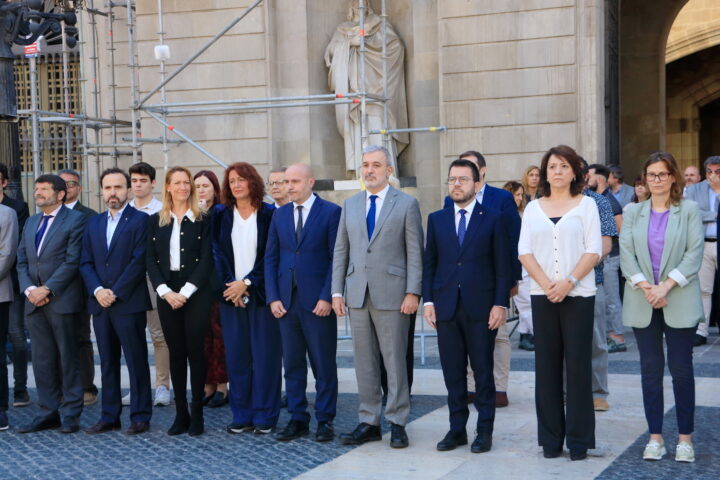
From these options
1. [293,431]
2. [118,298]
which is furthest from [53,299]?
[293,431]

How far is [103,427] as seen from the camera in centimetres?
795

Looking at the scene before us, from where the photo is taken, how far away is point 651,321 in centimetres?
665

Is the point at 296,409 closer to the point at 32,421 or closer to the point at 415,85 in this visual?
the point at 32,421

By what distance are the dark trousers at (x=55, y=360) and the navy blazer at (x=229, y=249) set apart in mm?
1348

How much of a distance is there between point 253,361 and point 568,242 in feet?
8.34

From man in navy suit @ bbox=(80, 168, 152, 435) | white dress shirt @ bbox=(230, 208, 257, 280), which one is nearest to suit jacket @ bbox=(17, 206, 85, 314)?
man in navy suit @ bbox=(80, 168, 152, 435)

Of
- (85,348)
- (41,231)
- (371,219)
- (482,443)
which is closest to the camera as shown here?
(482,443)

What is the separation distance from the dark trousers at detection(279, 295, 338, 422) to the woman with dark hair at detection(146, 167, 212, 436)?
649 millimetres

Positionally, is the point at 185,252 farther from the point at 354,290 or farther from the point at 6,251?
the point at 6,251

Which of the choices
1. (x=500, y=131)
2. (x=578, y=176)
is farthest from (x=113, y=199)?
(x=500, y=131)

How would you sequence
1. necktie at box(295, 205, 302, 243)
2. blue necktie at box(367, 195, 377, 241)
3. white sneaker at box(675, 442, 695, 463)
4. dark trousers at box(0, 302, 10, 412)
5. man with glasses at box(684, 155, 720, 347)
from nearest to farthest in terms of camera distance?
white sneaker at box(675, 442, 695, 463) → blue necktie at box(367, 195, 377, 241) → necktie at box(295, 205, 302, 243) → dark trousers at box(0, 302, 10, 412) → man with glasses at box(684, 155, 720, 347)

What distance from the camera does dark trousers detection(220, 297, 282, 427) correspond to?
305 inches

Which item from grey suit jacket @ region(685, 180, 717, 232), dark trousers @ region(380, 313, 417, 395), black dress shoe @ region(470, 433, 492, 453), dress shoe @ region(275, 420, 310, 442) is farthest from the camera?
grey suit jacket @ region(685, 180, 717, 232)

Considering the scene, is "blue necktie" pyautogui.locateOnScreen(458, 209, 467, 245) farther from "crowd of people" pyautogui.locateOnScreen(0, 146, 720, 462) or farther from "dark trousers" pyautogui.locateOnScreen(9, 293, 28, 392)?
"dark trousers" pyautogui.locateOnScreen(9, 293, 28, 392)
